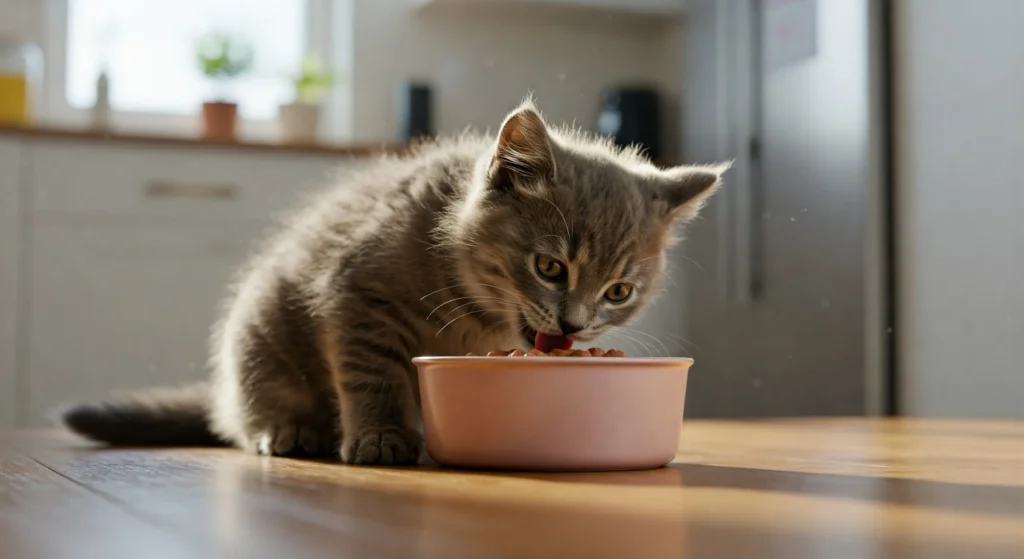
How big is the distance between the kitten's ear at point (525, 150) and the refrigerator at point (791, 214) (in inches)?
77.9

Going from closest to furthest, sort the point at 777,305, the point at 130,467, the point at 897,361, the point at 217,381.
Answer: the point at 130,467, the point at 217,381, the point at 897,361, the point at 777,305

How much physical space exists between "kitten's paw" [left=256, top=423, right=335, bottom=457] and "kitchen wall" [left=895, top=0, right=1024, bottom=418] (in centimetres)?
187

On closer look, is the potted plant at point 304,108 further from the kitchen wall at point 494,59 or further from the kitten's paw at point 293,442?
the kitten's paw at point 293,442

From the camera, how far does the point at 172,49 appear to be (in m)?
4.11

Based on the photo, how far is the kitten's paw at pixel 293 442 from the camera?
5.00 ft

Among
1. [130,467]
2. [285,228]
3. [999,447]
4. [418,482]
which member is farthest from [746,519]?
[285,228]

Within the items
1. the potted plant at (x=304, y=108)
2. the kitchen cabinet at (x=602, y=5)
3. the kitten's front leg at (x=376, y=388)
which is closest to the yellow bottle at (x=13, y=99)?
the potted plant at (x=304, y=108)

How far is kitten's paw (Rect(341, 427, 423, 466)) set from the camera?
1.36m

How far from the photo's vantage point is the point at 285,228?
191 centimetres

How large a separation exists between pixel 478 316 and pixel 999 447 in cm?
73

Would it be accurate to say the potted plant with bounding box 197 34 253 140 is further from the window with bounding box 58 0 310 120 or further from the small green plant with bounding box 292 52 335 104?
the small green plant with bounding box 292 52 335 104

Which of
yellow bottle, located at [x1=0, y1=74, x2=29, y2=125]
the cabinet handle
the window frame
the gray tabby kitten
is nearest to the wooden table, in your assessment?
the gray tabby kitten

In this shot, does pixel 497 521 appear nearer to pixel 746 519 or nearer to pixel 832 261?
pixel 746 519

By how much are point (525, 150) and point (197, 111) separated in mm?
2919
